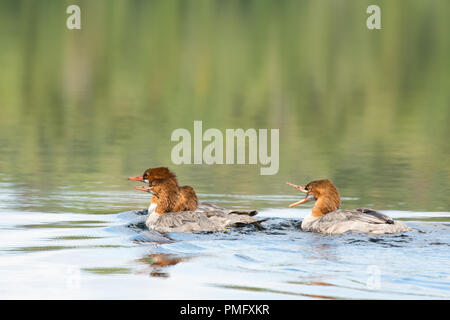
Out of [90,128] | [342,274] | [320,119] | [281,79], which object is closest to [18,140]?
[90,128]

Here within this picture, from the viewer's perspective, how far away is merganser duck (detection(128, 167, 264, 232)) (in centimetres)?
1647

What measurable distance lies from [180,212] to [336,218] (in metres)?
2.61

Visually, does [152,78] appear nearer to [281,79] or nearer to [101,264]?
[281,79]

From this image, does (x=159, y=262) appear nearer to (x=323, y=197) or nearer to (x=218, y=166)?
(x=323, y=197)

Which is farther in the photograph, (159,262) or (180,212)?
(180,212)

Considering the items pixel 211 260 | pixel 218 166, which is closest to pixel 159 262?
pixel 211 260

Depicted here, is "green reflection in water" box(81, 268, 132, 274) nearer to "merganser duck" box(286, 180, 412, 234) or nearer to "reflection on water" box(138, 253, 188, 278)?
"reflection on water" box(138, 253, 188, 278)

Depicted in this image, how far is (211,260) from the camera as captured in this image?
541 inches

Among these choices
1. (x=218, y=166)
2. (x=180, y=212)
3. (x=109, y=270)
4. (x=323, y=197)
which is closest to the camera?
(x=109, y=270)

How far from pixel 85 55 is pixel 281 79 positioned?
16.9 metres

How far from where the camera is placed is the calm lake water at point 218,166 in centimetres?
1280

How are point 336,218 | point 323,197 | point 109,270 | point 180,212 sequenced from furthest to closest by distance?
point 323,197 → point 180,212 → point 336,218 → point 109,270

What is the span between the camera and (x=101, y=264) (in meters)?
13.6

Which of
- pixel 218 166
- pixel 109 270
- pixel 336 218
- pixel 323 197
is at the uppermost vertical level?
pixel 218 166
